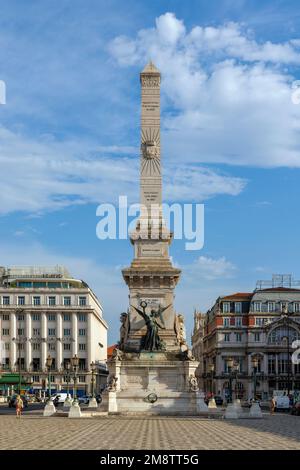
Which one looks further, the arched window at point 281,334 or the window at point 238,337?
the window at point 238,337

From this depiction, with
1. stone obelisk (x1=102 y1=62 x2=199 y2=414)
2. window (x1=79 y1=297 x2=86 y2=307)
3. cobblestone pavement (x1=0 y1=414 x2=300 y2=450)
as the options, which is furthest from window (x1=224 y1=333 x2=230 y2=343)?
cobblestone pavement (x1=0 y1=414 x2=300 y2=450)

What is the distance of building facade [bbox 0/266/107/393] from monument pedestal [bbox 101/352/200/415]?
72.5m

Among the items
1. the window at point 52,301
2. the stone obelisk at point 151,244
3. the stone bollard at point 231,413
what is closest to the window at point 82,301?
the window at point 52,301

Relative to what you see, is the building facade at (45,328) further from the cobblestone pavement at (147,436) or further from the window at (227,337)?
the cobblestone pavement at (147,436)

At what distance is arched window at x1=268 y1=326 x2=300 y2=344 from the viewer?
129375 mm

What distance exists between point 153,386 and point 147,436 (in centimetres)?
2387

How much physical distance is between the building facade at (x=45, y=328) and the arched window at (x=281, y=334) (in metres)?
26.8

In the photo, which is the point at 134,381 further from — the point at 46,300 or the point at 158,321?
the point at 46,300

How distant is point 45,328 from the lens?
135500 mm

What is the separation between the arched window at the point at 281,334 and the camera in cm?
12938

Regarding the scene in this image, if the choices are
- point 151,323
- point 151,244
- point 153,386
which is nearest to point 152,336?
point 151,323
